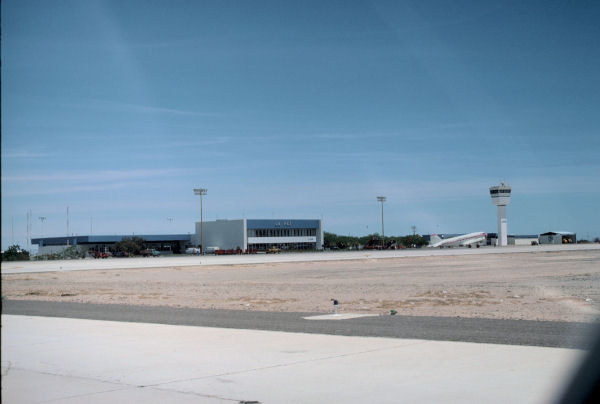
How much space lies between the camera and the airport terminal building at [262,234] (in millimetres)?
144875

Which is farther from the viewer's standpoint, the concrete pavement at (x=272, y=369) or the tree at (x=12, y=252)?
the concrete pavement at (x=272, y=369)

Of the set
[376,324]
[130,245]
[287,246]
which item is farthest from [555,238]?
[376,324]

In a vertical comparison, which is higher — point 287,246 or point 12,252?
point 12,252

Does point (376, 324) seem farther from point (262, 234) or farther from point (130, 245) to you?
point (262, 234)

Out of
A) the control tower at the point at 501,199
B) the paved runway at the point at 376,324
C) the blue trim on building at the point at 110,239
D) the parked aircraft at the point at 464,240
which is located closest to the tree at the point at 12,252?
the paved runway at the point at 376,324

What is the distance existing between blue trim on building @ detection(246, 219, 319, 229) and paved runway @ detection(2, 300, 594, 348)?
124741 millimetres

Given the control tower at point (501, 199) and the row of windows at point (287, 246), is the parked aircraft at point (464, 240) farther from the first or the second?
the row of windows at point (287, 246)

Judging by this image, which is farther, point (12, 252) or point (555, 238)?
point (555, 238)

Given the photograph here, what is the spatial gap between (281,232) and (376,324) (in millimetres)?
136641

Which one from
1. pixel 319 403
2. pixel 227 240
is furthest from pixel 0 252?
pixel 227 240

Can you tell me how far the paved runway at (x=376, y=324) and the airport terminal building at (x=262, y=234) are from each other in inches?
4853

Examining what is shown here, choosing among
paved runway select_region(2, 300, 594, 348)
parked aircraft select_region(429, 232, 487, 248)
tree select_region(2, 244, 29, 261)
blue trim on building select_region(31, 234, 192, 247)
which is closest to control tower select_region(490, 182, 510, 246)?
parked aircraft select_region(429, 232, 487, 248)

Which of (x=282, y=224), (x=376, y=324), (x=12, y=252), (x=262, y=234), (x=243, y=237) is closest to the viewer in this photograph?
(x=12, y=252)

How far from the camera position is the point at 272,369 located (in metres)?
10.1
